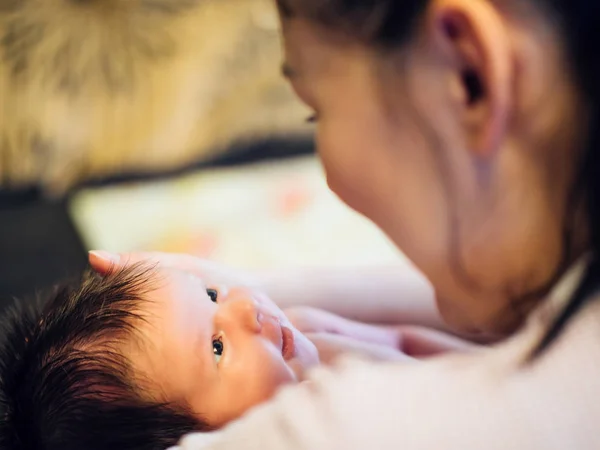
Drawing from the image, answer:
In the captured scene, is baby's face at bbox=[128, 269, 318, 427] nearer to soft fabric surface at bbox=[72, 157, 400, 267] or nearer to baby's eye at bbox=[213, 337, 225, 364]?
baby's eye at bbox=[213, 337, 225, 364]

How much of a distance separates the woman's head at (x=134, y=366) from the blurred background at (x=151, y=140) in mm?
412

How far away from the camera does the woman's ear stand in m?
0.32

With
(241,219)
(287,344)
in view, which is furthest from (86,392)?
(241,219)

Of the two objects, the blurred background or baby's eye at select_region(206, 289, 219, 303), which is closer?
baby's eye at select_region(206, 289, 219, 303)

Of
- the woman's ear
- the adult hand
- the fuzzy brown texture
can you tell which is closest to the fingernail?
the adult hand

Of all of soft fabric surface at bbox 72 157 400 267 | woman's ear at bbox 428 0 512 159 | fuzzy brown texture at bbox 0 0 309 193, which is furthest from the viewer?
fuzzy brown texture at bbox 0 0 309 193

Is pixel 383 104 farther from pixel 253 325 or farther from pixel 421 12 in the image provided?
pixel 253 325

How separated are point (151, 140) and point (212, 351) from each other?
0.72m

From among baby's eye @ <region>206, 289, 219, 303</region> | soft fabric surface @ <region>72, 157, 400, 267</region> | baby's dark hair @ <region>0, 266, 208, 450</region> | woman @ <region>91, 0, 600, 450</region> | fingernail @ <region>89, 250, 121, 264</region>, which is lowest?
soft fabric surface @ <region>72, 157, 400, 267</region>

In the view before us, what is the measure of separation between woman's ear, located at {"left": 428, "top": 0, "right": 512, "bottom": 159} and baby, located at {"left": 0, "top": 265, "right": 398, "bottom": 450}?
20cm

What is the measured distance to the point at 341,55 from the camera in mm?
380

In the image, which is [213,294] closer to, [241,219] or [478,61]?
[478,61]

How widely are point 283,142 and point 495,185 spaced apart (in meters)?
0.82

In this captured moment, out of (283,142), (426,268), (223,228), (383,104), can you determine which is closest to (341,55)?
(383,104)
